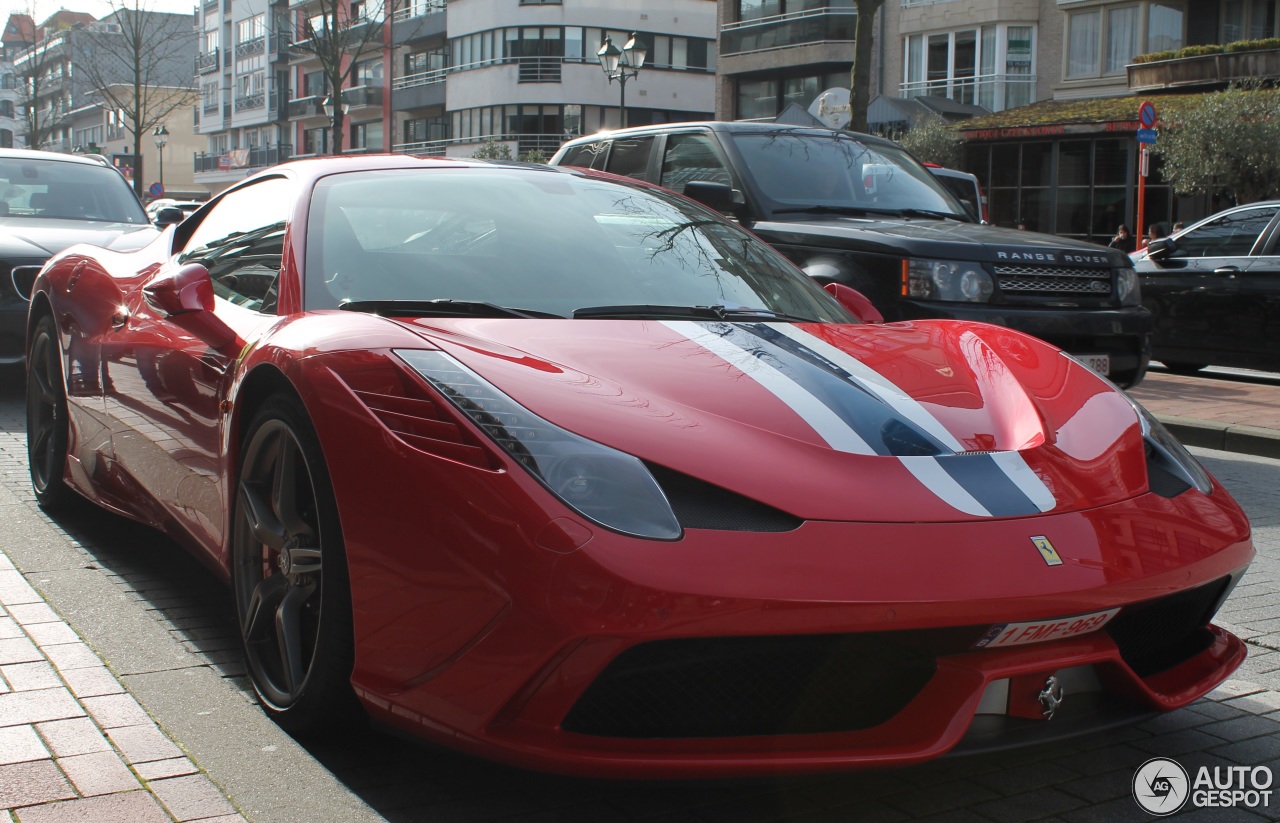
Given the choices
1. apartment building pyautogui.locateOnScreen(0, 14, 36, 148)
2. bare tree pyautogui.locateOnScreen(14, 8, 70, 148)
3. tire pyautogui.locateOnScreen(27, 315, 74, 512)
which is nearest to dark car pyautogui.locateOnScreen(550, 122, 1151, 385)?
tire pyautogui.locateOnScreen(27, 315, 74, 512)

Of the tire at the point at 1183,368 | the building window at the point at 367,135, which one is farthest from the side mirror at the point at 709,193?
the building window at the point at 367,135

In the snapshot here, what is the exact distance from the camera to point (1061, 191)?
35156 mm

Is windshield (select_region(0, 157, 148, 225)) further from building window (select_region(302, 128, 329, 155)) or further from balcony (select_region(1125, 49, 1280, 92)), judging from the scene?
building window (select_region(302, 128, 329, 155))

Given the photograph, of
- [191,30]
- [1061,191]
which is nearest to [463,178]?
[1061,191]

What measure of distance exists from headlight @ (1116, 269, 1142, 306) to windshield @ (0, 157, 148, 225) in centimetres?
715

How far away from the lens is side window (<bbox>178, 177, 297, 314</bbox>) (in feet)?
12.0

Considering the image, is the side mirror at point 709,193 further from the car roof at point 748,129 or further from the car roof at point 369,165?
the car roof at point 369,165

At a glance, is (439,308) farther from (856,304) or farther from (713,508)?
(856,304)

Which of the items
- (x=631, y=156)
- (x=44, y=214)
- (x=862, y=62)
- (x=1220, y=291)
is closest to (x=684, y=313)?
(x=631, y=156)

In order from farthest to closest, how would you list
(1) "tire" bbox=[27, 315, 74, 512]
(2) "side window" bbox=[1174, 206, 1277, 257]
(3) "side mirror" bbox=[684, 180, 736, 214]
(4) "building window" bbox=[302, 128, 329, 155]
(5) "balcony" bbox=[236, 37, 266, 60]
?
(5) "balcony" bbox=[236, 37, 266, 60]
(4) "building window" bbox=[302, 128, 329, 155]
(2) "side window" bbox=[1174, 206, 1277, 257]
(3) "side mirror" bbox=[684, 180, 736, 214]
(1) "tire" bbox=[27, 315, 74, 512]

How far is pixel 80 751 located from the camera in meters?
3.00

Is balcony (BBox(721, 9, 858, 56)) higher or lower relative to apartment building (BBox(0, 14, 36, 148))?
lower

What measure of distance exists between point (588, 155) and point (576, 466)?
24.2 ft

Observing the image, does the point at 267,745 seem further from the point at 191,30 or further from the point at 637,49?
the point at 191,30
